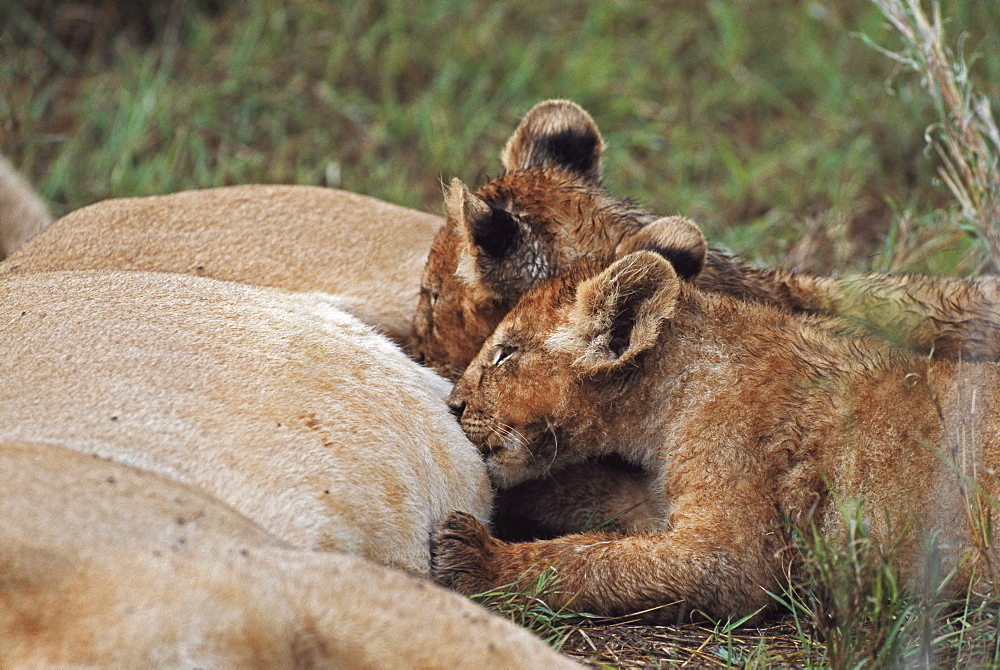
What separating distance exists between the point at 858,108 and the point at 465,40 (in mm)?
2782

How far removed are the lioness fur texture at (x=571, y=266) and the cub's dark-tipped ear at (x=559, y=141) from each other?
27 centimetres

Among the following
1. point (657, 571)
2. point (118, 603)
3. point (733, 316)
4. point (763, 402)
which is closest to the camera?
point (118, 603)

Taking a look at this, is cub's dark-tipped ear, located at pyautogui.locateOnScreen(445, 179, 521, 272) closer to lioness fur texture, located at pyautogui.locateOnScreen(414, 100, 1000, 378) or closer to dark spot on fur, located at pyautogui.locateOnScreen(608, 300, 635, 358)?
lioness fur texture, located at pyautogui.locateOnScreen(414, 100, 1000, 378)

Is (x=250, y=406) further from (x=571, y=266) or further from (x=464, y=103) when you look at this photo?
(x=464, y=103)

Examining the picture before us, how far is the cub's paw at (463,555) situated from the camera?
142 inches

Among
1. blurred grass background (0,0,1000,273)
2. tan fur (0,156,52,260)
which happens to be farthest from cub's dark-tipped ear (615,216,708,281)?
tan fur (0,156,52,260)

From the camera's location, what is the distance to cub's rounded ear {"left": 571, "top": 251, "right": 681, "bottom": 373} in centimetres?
394

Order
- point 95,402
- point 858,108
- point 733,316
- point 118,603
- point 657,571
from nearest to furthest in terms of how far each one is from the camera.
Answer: point 118,603, point 95,402, point 657,571, point 733,316, point 858,108

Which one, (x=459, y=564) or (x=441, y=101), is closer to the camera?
(x=459, y=564)

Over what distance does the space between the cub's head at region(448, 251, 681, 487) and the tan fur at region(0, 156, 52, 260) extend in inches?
93.8

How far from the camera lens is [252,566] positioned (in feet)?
8.22

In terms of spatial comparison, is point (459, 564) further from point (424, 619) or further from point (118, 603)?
point (118, 603)

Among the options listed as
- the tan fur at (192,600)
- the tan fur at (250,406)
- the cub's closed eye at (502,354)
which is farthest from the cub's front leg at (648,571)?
the tan fur at (192,600)

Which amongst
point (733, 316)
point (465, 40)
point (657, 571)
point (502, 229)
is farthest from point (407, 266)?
point (465, 40)
